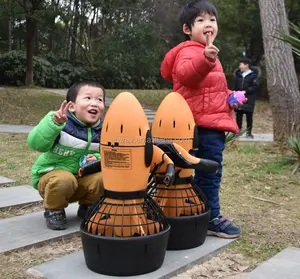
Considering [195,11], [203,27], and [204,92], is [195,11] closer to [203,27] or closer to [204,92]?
[203,27]

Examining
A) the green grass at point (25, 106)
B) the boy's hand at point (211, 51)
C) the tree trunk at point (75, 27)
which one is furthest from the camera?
the tree trunk at point (75, 27)

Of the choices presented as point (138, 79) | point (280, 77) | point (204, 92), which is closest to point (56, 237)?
point (204, 92)

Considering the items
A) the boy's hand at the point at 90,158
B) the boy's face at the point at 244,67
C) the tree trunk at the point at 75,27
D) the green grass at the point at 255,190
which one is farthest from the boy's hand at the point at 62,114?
the tree trunk at the point at 75,27

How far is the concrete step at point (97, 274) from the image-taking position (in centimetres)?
Result: 216

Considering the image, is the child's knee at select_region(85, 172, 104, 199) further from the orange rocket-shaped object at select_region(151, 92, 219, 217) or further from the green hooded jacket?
the orange rocket-shaped object at select_region(151, 92, 219, 217)

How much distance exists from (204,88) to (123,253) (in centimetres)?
110

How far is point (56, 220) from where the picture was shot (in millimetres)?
2854

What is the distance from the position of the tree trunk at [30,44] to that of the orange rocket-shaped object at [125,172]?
14744 millimetres

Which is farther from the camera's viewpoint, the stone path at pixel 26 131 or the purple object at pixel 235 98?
the stone path at pixel 26 131

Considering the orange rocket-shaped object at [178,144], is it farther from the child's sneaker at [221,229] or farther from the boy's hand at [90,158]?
the boy's hand at [90,158]

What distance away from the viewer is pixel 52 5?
63.7ft

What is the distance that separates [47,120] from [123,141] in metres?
0.68

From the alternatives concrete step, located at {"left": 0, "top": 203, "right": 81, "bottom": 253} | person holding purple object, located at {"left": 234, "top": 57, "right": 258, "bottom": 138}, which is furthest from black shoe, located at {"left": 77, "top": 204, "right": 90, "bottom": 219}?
person holding purple object, located at {"left": 234, "top": 57, "right": 258, "bottom": 138}

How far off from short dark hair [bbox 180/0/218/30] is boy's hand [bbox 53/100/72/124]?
0.89 m
